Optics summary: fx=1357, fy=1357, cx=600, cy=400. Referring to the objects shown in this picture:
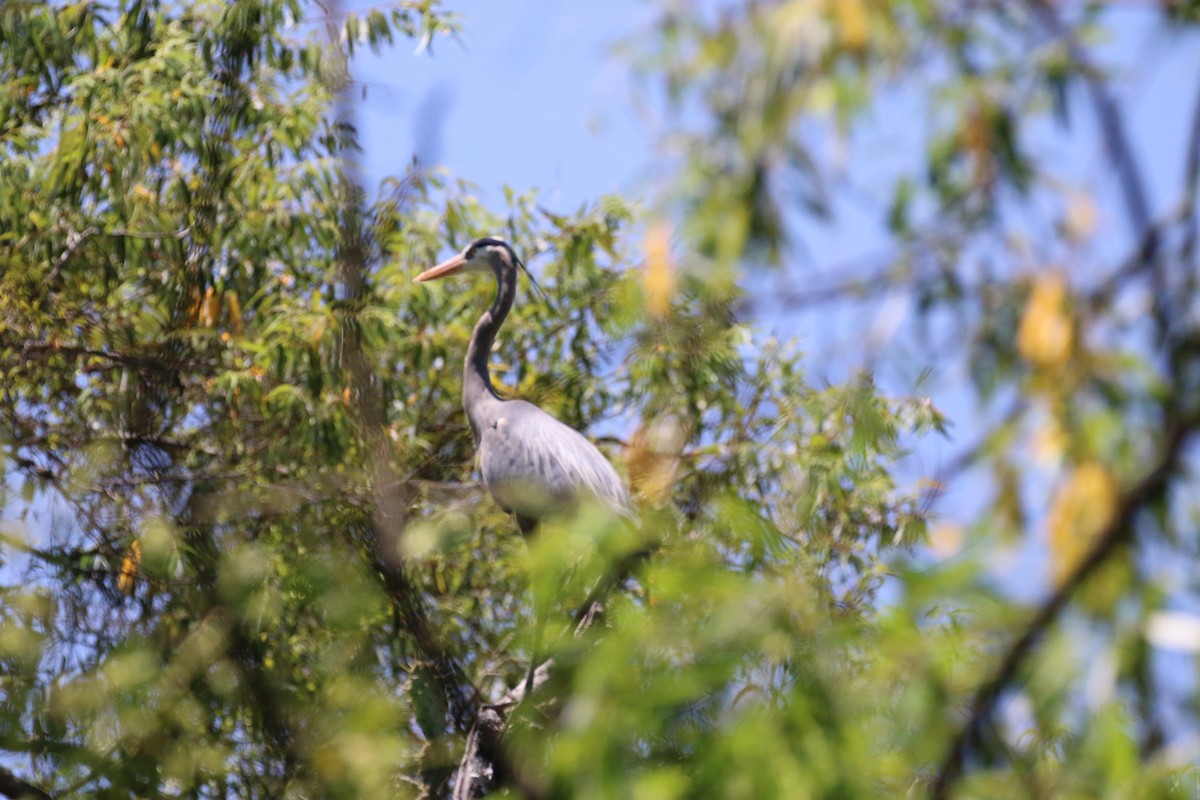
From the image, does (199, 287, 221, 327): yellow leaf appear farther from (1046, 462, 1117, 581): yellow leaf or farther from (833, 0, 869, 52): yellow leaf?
(1046, 462, 1117, 581): yellow leaf

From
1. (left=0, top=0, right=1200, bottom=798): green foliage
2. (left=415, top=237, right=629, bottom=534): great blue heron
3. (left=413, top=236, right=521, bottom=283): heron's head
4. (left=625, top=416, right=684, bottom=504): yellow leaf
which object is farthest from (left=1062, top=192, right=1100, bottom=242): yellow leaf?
(left=413, top=236, right=521, bottom=283): heron's head

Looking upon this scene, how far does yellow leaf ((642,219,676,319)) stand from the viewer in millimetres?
1874

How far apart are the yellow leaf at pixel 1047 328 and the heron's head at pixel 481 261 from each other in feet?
9.71

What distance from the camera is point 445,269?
4535 millimetres

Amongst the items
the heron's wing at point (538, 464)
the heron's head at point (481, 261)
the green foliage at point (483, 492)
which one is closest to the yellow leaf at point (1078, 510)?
the green foliage at point (483, 492)

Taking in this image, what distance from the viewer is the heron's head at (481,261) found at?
176 inches

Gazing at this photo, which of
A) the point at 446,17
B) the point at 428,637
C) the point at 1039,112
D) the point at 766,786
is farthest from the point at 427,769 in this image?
the point at 446,17

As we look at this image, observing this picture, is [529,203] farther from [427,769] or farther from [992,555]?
[992,555]

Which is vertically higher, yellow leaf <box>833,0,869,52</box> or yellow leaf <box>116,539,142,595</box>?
yellow leaf <box>116,539,142,595</box>

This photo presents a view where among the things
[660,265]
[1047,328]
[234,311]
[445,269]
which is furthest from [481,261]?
[1047,328]

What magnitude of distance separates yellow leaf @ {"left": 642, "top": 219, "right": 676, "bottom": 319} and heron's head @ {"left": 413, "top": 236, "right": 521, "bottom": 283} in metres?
2.57

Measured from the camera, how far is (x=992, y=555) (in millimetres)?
1486

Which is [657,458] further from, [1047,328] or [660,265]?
[1047,328]

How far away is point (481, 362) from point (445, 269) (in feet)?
1.20
